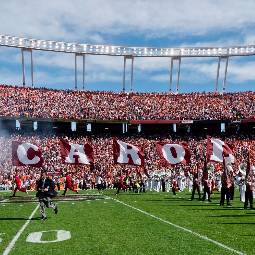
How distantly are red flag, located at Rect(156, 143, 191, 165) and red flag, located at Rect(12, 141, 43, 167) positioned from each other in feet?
21.5

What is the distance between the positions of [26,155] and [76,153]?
3712 mm

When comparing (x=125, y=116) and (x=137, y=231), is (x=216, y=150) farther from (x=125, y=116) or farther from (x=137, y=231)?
(x=125, y=116)

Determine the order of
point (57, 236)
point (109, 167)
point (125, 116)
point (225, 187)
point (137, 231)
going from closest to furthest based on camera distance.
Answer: point (57, 236), point (137, 231), point (225, 187), point (109, 167), point (125, 116)

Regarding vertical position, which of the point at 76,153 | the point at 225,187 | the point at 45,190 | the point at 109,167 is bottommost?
the point at 109,167

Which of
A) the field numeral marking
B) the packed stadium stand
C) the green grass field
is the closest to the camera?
the green grass field

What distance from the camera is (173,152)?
27.8 meters

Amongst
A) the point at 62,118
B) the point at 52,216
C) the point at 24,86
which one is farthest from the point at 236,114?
the point at 52,216

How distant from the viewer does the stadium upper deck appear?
6204 centimetres

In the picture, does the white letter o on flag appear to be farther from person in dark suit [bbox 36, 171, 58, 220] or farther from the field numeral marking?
the field numeral marking

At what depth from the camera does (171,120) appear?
64.7 meters

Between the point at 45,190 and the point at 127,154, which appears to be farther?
the point at 127,154

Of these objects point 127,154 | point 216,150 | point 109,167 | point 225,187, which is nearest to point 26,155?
point 127,154

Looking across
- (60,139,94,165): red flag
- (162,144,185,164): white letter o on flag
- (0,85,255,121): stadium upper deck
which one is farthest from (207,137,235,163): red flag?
(0,85,255,121): stadium upper deck

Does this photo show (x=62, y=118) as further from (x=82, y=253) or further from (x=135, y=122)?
(x=82, y=253)
